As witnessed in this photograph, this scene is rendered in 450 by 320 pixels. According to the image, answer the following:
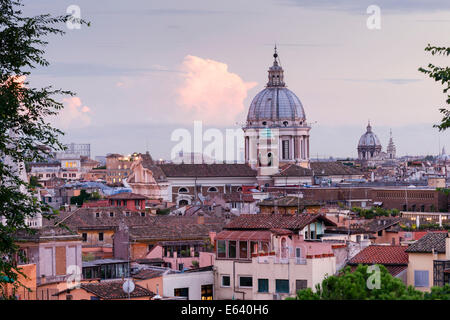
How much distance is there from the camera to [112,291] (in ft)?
55.7

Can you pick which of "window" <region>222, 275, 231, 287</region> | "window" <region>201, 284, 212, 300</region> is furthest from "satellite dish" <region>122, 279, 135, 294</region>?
"window" <region>222, 275, 231, 287</region>

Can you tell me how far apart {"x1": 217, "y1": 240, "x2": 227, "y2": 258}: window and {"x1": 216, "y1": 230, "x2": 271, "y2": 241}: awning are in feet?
0.29

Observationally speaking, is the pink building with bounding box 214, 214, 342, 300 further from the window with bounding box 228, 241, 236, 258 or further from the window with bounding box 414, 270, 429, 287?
the window with bounding box 414, 270, 429, 287

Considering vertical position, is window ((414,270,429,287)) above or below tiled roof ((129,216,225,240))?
below

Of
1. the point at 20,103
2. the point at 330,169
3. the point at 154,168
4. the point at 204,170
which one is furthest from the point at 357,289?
the point at 330,169

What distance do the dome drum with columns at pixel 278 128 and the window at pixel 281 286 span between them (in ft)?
240

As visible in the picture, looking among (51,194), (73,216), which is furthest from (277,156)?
(73,216)

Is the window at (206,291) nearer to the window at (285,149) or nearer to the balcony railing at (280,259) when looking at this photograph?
the balcony railing at (280,259)

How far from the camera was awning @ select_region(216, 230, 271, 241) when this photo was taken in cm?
2089

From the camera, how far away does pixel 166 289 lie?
1914 centimetres

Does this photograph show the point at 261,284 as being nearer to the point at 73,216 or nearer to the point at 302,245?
the point at 302,245

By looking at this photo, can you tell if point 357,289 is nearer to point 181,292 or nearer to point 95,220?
point 181,292

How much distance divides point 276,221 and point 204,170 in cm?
6308

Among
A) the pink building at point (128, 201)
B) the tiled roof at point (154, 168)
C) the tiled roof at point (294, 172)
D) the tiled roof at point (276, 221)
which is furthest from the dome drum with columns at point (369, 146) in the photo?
the tiled roof at point (276, 221)
